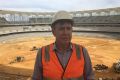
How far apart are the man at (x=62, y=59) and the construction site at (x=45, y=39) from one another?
669 inches

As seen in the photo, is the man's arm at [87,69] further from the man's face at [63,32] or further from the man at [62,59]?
the man's face at [63,32]

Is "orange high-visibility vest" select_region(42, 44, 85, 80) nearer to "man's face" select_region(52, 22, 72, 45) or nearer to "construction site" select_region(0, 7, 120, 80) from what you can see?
"man's face" select_region(52, 22, 72, 45)

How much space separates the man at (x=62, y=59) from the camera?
12.5 feet

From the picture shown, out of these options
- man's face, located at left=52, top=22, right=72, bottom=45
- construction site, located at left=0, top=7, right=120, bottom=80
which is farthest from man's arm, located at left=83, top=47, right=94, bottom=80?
construction site, located at left=0, top=7, right=120, bottom=80

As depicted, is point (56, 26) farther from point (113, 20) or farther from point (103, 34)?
point (113, 20)

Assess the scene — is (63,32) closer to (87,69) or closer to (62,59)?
(62,59)

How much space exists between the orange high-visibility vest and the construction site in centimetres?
1704

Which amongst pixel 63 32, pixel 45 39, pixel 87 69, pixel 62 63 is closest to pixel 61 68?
pixel 62 63

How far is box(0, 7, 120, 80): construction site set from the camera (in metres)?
27.7

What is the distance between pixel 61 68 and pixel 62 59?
158mm

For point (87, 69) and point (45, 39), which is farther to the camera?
point (45, 39)

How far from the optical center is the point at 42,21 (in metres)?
91.0

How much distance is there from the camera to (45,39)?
61.6 metres

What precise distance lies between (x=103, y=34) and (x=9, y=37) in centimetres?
2471
